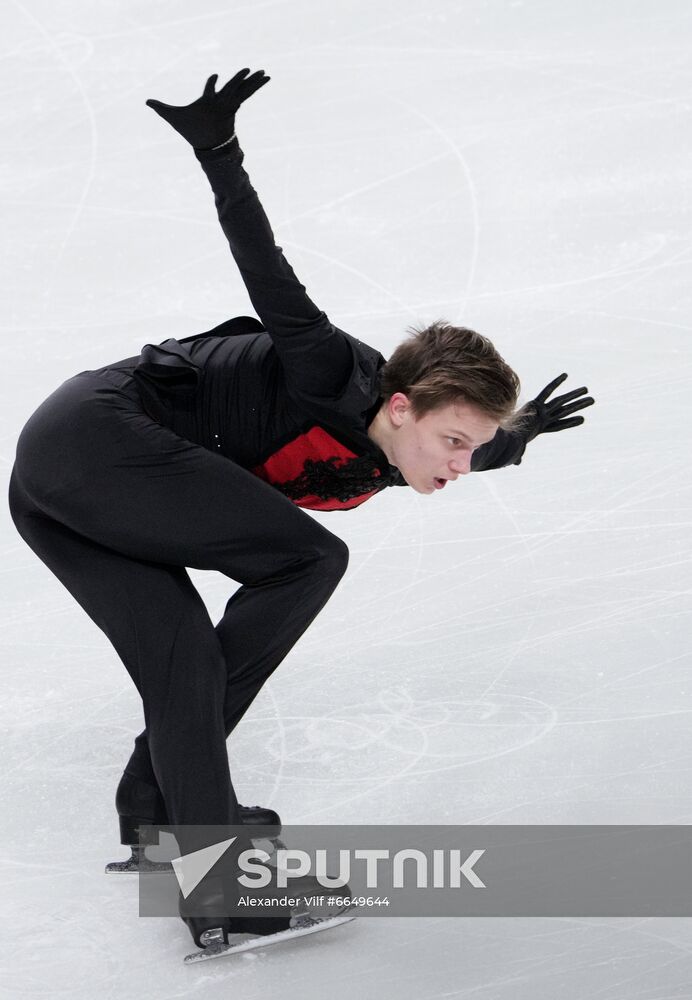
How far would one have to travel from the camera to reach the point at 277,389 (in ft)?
7.48

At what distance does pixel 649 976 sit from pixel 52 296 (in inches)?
148

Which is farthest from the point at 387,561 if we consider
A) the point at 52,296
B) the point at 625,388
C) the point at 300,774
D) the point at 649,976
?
the point at 52,296

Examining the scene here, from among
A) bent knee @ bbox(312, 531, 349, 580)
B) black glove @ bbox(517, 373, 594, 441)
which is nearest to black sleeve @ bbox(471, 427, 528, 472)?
black glove @ bbox(517, 373, 594, 441)

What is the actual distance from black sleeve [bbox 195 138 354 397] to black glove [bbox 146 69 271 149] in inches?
1.0

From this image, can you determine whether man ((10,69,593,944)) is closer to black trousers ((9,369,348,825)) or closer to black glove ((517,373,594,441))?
black trousers ((9,369,348,825))

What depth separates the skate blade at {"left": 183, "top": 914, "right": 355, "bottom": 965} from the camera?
7.19ft

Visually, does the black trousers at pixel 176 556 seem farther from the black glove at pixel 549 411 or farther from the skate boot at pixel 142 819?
the black glove at pixel 549 411

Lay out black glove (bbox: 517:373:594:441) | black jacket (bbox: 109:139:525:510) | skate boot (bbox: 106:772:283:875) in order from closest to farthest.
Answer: black jacket (bbox: 109:139:525:510), skate boot (bbox: 106:772:283:875), black glove (bbox: 517:373:594:441)

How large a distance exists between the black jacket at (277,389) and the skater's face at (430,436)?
30 millimetres

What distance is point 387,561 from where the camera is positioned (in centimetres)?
363

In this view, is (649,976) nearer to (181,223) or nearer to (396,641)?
(396,641)

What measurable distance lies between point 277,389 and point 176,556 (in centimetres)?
34

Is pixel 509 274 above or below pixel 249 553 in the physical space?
above

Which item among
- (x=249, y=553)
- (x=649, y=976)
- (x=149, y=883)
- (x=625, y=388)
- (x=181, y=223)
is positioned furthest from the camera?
(x=181, y=223)
